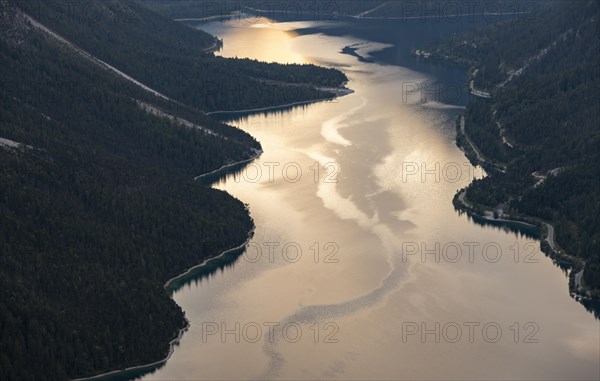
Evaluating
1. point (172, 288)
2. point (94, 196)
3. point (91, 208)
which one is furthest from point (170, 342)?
point (94, 196)

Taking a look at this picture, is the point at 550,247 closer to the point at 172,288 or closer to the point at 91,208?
the point at 172,288

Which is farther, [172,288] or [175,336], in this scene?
[172,288]

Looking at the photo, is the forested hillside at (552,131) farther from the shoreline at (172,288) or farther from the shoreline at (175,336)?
the shoreline at (175,336)

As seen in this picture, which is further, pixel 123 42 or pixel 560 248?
pixel 123 42

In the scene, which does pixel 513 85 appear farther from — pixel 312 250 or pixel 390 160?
pixel 312 250

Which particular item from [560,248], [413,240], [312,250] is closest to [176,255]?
[312,250]

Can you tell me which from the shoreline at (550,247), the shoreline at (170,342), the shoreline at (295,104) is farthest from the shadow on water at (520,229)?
the shoreline at (295,104)
